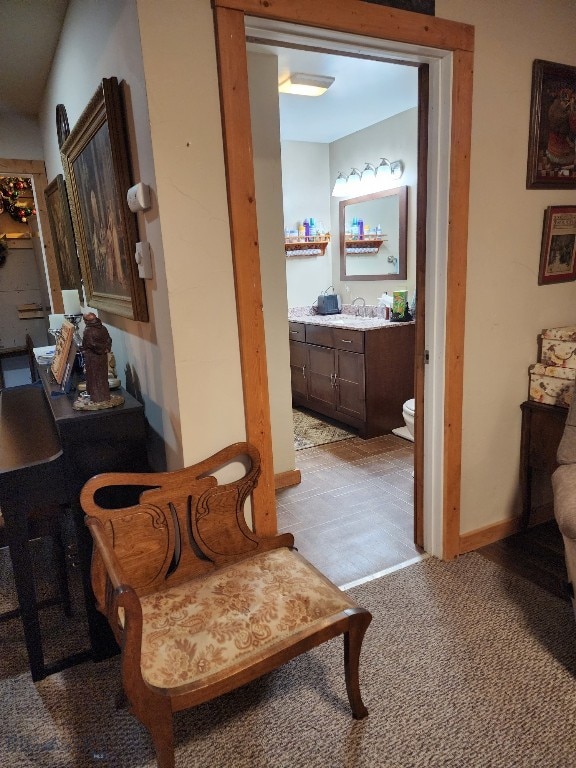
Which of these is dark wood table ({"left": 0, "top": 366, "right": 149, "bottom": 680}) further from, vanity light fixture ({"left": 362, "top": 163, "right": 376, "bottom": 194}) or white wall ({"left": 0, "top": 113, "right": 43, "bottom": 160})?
vanity light fixture ({"left": 362, "top": 163, "right": 376, "bottom": 194})

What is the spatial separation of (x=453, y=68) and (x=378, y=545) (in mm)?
2048

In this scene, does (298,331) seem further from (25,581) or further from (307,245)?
(25,581)

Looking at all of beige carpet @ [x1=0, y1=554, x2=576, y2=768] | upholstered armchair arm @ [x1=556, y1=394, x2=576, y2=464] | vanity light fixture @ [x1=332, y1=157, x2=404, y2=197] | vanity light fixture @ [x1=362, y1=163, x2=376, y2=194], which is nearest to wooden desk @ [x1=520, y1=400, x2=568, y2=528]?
upholstered armchair arm @ [x1=556, y1=394, x2=576, y2=464]

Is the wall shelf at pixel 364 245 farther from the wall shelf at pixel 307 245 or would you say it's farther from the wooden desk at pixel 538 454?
the wooden desk at pixel 538 454

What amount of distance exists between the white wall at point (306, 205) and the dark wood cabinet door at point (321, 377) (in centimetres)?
93

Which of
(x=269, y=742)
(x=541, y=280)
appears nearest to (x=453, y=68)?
(x=541, y=280)

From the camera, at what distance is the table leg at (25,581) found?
1.51 metres

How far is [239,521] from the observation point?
Answer: 5.24ft

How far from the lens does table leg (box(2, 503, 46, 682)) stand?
151 centimetres

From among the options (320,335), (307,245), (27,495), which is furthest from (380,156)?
(27,495)

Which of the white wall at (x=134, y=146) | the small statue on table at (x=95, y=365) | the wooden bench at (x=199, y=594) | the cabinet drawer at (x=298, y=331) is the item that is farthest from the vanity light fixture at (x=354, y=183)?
the wooden bench at (x=199, y=594)

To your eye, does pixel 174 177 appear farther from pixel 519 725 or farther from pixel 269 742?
pixel 519 725

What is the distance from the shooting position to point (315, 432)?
4059 mm

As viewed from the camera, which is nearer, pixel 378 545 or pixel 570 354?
pixel 570 354
